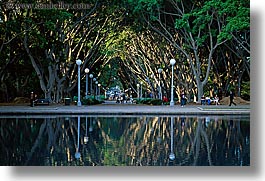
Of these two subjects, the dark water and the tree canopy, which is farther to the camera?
the tree canopy

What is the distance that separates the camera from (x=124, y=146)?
1153cm

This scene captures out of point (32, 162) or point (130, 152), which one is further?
point (130, 152)

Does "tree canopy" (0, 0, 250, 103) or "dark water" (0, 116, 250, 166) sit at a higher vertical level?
"tree canopy" (0, 0, 250, 103)

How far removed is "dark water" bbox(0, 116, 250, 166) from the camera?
9.48m

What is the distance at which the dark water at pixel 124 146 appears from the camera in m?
9.48

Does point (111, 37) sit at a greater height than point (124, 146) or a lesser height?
greater

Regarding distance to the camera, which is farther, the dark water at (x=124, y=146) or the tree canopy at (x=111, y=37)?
the tree canopy at (x=111, y=37)

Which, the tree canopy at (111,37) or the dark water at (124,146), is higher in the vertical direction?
the tree canopy at (111,37)

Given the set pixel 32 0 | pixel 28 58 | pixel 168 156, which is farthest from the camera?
pixel 28 58

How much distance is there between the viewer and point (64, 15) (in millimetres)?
26844

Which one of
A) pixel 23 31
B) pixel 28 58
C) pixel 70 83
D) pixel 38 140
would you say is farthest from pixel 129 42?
pixel 38 140

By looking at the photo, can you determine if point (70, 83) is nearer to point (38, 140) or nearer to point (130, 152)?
point (38, 140)

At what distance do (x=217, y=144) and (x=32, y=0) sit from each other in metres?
15.7

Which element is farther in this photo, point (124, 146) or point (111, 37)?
point (111, 37)
